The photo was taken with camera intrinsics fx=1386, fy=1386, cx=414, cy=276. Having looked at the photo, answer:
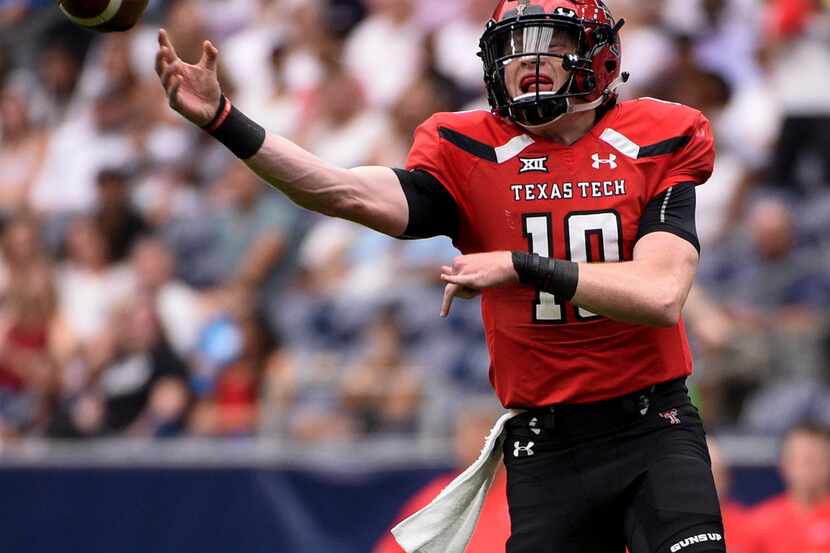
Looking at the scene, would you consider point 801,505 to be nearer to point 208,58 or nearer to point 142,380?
point 208,58

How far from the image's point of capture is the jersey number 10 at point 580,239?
4.10 meters

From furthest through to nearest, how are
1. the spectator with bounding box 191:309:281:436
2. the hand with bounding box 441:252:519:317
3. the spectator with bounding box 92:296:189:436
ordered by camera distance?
the spectator with bounding box 92:296:189:436
the spectator with bounding box 191:309:281:436
the hand with bounding box 441:252:519:317

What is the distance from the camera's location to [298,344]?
29.5ft

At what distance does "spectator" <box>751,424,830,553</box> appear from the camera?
6547 millimetres

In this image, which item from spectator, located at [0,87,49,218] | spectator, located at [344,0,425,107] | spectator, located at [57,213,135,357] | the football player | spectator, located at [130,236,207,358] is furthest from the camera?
spectator, located at [0,87,49,218]

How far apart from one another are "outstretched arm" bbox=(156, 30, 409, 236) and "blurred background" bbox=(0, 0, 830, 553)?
2.82m

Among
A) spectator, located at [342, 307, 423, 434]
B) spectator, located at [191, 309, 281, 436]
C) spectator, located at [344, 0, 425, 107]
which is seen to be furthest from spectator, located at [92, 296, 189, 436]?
spectator, located at [344, 0, 425, 107]

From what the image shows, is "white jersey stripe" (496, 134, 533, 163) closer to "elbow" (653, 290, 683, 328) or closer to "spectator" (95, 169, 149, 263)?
A: "elbow" (653, 290, 683, 328)

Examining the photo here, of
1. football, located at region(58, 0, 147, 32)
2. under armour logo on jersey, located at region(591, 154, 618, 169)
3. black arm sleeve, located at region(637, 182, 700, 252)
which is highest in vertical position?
football, located at region(58, 0, 147, 32)

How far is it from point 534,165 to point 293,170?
73cm

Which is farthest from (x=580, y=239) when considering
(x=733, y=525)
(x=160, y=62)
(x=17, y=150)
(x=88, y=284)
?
(x=17, y=150)

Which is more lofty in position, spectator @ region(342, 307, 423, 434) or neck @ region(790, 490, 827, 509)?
spectator @ region(342, 307, 423, 434)

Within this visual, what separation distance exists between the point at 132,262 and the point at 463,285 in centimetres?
701

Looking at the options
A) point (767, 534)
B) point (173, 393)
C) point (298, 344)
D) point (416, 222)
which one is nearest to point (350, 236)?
point (298, 344)
